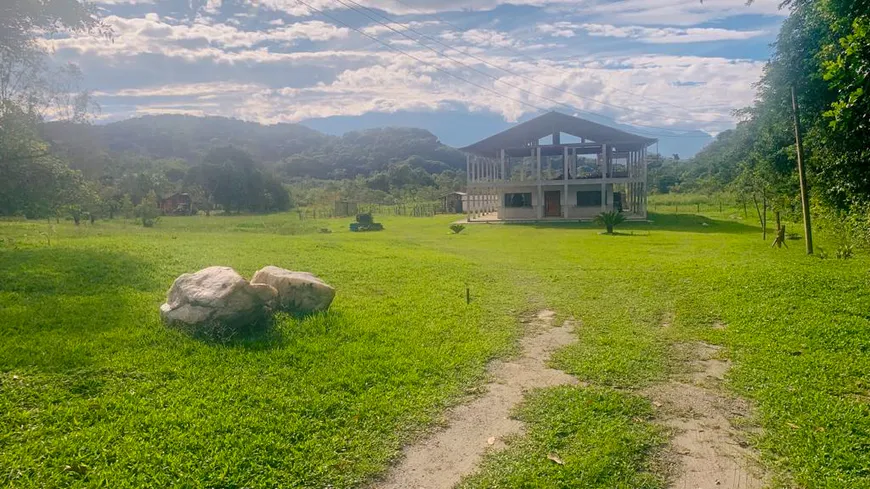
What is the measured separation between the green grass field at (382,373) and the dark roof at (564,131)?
22620 mm

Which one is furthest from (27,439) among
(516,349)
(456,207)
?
(456,207)

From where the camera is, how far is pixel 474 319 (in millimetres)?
8711

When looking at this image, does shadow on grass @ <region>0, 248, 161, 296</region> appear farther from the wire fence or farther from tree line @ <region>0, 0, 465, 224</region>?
the wire fence

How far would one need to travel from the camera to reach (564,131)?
1346 inches

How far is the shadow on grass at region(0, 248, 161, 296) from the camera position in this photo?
29.2ft

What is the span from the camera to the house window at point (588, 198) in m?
34.8

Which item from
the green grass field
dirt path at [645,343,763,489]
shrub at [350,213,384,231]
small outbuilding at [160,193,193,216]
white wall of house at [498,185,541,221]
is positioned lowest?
dirt path at [645,343,763,489]

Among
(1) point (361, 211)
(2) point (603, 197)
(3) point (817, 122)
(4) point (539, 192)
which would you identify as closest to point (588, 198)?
(2) point (603, 197)

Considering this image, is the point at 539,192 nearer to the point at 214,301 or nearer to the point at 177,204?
the point at 214,301

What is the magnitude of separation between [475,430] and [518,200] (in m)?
31.7

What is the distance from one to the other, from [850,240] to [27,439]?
14916mm

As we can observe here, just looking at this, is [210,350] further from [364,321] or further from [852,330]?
[852,330]

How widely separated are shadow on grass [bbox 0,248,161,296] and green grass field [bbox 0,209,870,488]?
57 millimetres

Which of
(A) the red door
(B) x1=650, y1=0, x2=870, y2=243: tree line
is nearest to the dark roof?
(A) the red door
